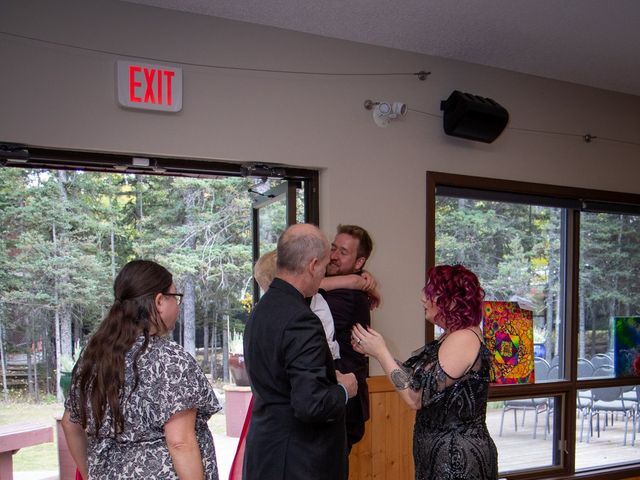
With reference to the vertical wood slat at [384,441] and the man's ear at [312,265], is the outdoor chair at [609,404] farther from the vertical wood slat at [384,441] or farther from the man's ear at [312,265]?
the man's ear at [312,265]

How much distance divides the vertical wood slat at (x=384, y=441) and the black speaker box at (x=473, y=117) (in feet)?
5.01

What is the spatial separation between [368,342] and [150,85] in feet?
5.30

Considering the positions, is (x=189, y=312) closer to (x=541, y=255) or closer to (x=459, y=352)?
(x=459, y=352)

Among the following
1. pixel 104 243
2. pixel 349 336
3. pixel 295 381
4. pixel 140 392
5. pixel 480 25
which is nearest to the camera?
pixel 140 392

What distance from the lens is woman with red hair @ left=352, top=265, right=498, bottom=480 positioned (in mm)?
2041

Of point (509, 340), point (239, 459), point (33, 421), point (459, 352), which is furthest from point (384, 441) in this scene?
point (33, 421)

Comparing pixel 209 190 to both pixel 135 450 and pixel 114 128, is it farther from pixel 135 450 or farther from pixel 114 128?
pixel 135 450

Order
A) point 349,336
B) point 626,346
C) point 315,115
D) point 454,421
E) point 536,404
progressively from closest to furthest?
1. point 454,421
2. point 349,336
3. point 315,115
4. point 536,404
5. point 626,346

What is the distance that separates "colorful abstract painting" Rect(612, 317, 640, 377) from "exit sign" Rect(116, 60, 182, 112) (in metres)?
3.45

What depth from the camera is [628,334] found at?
14.1 feet

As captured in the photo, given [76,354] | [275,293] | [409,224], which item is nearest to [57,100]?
[76,354]

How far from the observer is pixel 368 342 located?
84.8 inches

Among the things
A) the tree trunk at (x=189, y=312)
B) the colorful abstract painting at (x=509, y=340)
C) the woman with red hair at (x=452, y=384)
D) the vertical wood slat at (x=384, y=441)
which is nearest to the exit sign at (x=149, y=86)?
the tree trunk at (x=189, y=312)

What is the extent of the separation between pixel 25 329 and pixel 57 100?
1.10m
